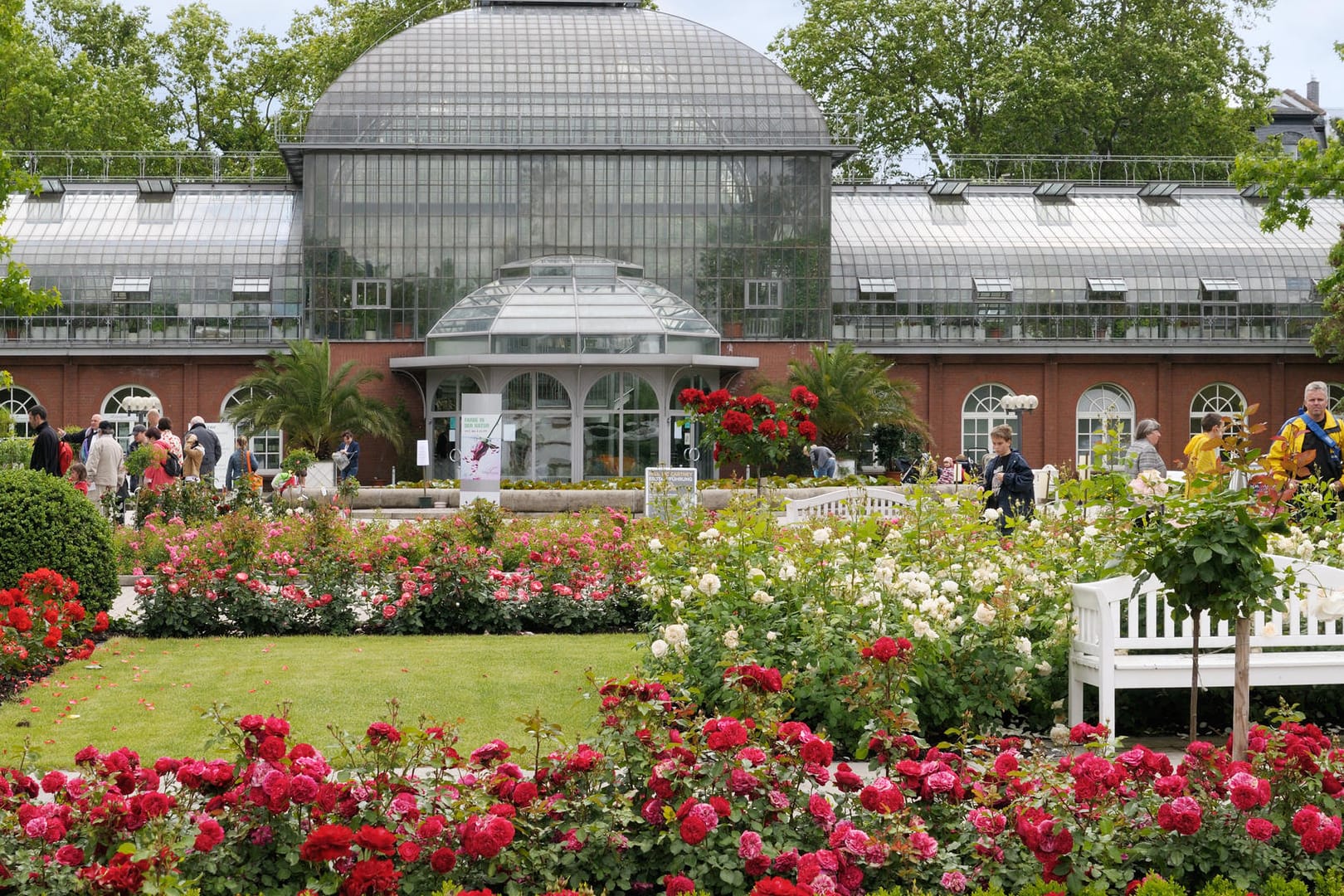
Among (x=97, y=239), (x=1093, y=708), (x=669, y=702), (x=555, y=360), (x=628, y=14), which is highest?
(x=628, y=14)

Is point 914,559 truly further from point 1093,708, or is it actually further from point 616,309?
point 616,309

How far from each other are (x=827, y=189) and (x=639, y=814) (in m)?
32.2

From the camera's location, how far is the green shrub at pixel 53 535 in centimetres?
1105

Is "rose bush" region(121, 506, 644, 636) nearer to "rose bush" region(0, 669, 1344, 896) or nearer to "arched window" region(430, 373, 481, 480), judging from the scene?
"rose bush" region(0, 669, 1344, 896)

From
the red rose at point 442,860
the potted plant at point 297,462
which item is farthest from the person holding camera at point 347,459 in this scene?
the red rose at point 442,860

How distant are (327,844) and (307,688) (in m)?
5.24

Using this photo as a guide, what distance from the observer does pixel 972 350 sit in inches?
1462

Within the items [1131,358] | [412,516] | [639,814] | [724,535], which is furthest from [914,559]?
[1131,358]

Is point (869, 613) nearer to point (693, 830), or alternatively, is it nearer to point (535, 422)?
point (693, 830)

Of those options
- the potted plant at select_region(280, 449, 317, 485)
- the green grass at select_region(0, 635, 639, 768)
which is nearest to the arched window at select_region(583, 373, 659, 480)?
the potted plant at select_region(280, 449, 317, 485)

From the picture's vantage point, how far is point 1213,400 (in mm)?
38312

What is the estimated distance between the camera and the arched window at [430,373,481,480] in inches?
1335

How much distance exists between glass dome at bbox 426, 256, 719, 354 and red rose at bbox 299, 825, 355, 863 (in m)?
27.9

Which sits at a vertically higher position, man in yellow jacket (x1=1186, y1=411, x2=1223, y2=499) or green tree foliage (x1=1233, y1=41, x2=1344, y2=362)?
green tree foliage (x1=1233, y1=41, x2=1344, y2=362)
